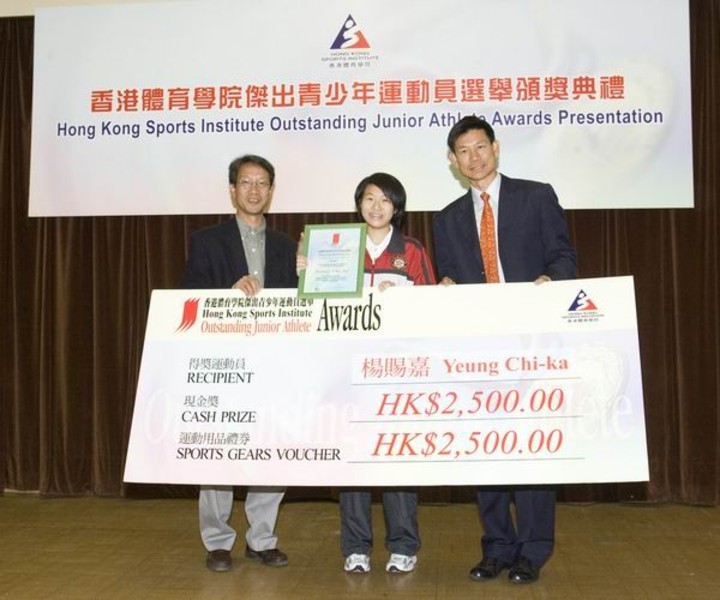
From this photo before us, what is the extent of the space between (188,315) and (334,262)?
1.93 feet

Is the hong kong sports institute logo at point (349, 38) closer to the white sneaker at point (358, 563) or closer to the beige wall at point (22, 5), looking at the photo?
the beige wall at point (22, 5)

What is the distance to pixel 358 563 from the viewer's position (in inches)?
131

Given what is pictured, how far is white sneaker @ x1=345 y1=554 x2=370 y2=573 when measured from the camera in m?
3.33

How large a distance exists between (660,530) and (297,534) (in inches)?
69.1

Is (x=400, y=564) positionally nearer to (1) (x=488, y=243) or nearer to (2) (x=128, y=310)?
(1) (x=488, y=243)

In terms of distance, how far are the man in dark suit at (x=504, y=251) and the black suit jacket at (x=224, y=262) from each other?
70cm

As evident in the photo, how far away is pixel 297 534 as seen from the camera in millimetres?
4129

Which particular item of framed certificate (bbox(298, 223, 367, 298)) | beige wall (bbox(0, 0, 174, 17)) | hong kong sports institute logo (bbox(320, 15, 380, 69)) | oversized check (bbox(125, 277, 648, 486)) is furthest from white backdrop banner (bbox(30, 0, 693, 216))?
oversized check (bbox(125, 277, 648, 486))

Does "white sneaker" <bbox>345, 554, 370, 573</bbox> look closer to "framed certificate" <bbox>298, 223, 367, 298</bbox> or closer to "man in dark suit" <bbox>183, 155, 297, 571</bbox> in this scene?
"man in dark suit" <bbox>183, 155, 297, 571</bbox>

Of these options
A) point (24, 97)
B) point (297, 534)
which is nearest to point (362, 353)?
point (297, 534)

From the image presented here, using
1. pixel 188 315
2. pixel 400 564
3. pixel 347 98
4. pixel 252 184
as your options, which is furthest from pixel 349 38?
pixel 400 564

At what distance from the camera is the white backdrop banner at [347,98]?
4.66 meters

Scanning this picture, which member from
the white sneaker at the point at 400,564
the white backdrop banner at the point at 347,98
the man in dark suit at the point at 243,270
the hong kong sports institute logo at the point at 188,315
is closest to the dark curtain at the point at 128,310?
the white backdrop banner at the point at 347,98

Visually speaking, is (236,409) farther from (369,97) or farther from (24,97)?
(24,97)
